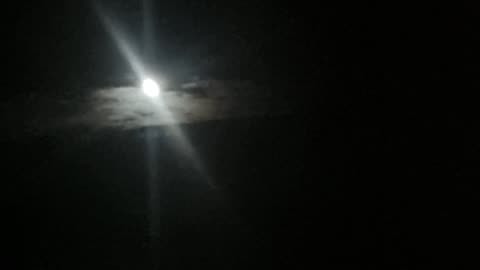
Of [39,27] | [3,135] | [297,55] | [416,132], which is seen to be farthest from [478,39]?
[3,135]

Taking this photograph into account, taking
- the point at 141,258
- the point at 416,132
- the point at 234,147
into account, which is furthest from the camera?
the point at 234,147

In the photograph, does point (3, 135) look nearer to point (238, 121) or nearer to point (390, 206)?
point (238, 121)

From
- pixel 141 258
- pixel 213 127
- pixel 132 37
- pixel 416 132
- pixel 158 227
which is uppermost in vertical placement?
pixel 132 37

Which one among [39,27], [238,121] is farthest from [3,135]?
[238,121]

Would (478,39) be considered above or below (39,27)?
below

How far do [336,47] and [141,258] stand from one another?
1311mm

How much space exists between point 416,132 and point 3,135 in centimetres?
202

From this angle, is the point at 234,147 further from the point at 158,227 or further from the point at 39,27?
the point at 39,27

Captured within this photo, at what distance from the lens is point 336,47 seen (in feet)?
7.95

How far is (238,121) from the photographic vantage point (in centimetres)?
265

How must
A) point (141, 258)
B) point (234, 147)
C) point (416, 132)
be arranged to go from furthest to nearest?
point (234, 147)
point (416, 132)
point (141, 258)

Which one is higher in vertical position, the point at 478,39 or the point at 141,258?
the point at 478,39

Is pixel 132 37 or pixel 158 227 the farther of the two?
pixel 132 37

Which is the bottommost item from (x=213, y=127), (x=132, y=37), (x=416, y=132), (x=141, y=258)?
(x=141, y=258)
